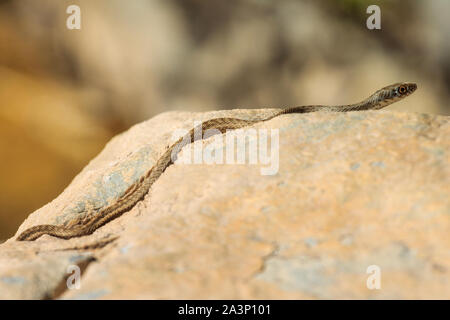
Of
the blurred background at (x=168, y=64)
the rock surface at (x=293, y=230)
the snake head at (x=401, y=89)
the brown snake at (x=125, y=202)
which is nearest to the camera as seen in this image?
the rock surface at (x=293, y=230)

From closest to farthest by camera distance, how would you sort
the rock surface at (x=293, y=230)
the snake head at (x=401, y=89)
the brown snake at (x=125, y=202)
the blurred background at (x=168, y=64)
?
the rock surface at (x=293, y=230) → the brown snake at (x=125, y=202) → the snake head at (x=401, y=89) → the blurred background at (x=168, y=64)

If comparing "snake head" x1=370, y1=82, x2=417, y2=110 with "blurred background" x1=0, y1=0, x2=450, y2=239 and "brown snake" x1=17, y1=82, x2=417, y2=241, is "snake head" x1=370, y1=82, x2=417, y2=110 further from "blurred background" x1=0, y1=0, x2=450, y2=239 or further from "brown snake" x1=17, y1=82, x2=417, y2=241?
"blurred background" x1=0, y1=0, x2=450, y2=239

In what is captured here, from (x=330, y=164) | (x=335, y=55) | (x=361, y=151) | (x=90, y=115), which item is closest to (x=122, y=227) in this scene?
(x=330, y=164)

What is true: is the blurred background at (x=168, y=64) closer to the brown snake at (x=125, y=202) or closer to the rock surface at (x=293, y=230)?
the brown snake at (x=125, y=202)

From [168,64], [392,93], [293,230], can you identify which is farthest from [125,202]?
[168,64]

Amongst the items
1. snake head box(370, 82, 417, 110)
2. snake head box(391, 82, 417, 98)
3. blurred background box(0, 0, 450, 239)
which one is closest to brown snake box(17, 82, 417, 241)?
snake head box(370, 82, 417, 110)

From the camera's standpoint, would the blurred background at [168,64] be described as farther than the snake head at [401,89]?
Yes

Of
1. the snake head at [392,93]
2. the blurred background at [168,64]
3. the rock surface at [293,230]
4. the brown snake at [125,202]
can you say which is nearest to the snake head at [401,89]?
the snake head at [392,93]

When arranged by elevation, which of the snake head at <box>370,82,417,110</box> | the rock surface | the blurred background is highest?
the blurred background
